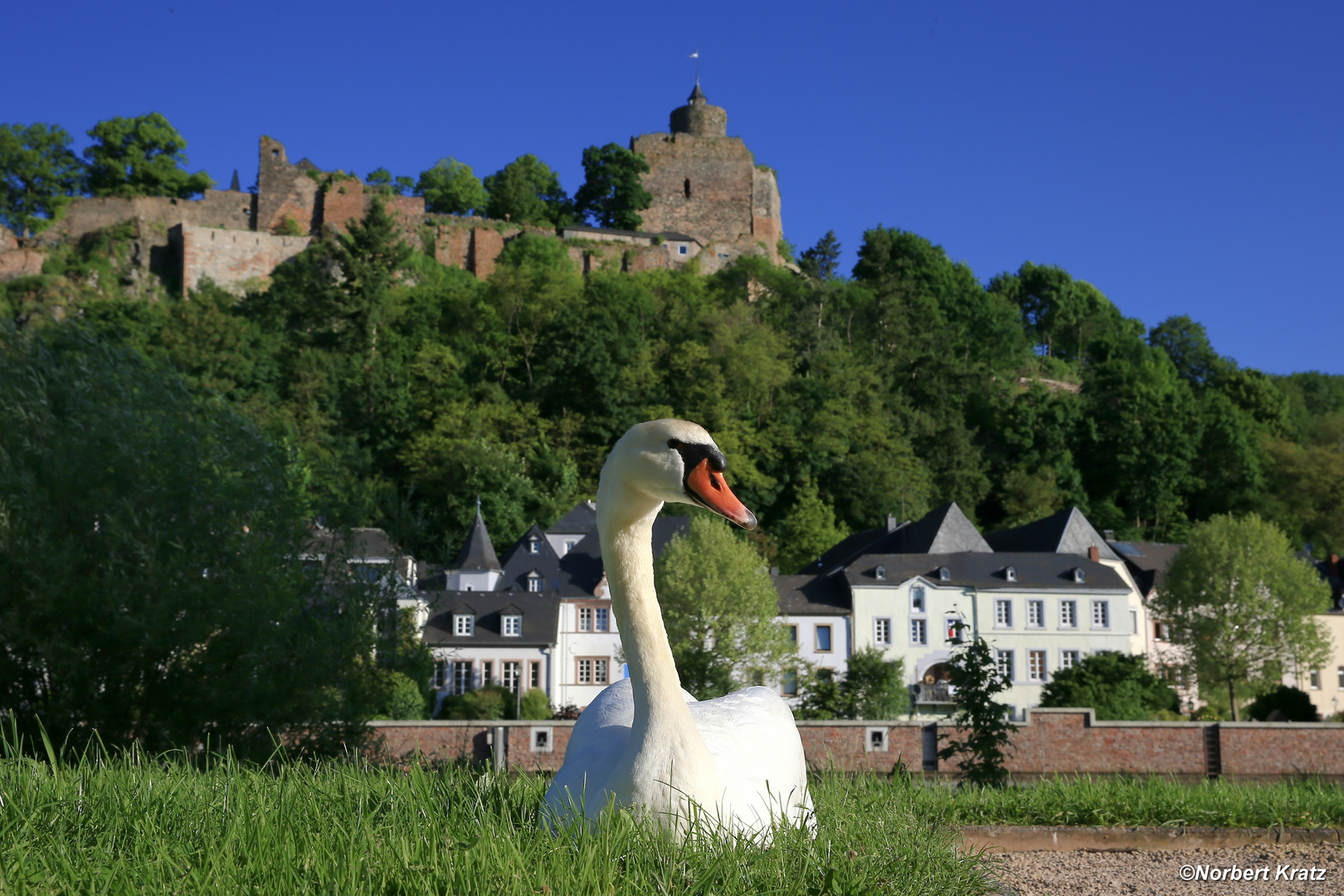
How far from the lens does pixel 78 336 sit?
16.5 meters

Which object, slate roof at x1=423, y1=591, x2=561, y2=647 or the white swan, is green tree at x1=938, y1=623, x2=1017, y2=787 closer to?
the white swan

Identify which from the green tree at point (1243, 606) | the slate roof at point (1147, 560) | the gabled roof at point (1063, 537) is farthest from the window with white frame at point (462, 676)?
the slate roof at point (1147, 560)

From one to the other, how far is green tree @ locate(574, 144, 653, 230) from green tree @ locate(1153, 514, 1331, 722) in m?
53.5

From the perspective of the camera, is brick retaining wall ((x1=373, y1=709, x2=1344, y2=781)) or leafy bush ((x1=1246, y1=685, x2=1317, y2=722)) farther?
leafy bush ((x1=1246, y1=685, x2=1317, y2=722))

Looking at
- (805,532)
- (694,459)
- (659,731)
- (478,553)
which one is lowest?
(659,731)

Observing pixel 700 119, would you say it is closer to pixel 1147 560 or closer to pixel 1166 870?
pixel 1147 560

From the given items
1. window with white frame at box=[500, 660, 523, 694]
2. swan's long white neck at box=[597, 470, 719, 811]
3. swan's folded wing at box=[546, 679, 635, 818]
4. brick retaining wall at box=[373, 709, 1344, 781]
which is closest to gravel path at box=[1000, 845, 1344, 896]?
swan's folded wing at box=[546, 679, 635, 818]

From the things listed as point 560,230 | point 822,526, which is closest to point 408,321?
point 560,230

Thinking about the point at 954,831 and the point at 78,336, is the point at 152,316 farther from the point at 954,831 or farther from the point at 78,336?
the point at 954,831

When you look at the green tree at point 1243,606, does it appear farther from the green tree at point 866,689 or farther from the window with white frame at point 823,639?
the window with white frame at point 823,639

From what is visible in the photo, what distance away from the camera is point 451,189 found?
9012 cm

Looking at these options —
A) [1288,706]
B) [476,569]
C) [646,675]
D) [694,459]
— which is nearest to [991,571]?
[1288,706]

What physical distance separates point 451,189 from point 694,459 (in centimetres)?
9041

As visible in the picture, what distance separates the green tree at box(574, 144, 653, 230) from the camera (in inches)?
3359
